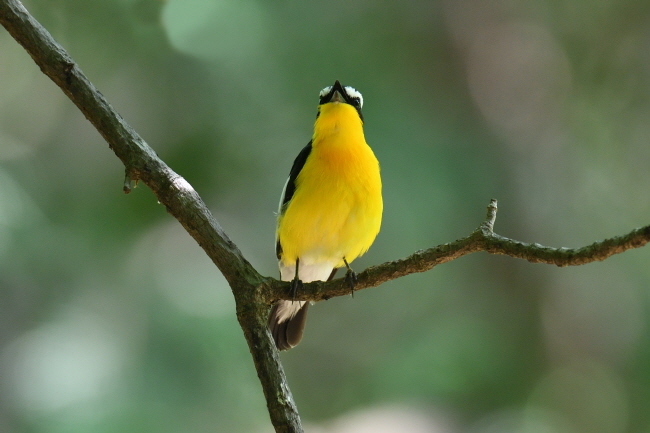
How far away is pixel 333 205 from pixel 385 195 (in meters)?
3.23

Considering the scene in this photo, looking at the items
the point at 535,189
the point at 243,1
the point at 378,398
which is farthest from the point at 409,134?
the point at 378,398

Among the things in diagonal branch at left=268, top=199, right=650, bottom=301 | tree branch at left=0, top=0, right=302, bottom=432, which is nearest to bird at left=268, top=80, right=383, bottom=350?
diagonal branch at left=268, top=199, right=650, bottom=301

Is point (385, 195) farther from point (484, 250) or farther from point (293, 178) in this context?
point (484, 250)

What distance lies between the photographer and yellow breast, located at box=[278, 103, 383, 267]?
3.46 meters

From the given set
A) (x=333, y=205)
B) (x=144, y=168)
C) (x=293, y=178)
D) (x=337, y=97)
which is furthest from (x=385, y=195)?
(x=144, y=168)

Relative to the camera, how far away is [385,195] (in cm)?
663

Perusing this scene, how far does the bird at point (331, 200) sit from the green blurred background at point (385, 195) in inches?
97.5

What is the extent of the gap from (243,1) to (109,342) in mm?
3458

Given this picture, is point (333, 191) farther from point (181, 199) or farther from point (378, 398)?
Answer: point (378, 398)

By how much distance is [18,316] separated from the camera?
581 centimetres

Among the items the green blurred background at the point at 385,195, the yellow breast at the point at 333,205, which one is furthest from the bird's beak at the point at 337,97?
the green blurred background at the point at 385,195

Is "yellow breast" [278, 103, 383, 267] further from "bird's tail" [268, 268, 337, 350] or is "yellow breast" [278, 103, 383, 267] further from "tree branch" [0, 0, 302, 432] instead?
"tree branch" [0, 0, 302, 432]

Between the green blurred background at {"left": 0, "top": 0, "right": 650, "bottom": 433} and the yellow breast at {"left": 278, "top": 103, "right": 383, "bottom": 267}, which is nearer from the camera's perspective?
the yellow breast at {"left": 278, "top": 103, "right": 383, "bottom": 267}

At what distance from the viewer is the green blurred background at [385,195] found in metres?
6.05
